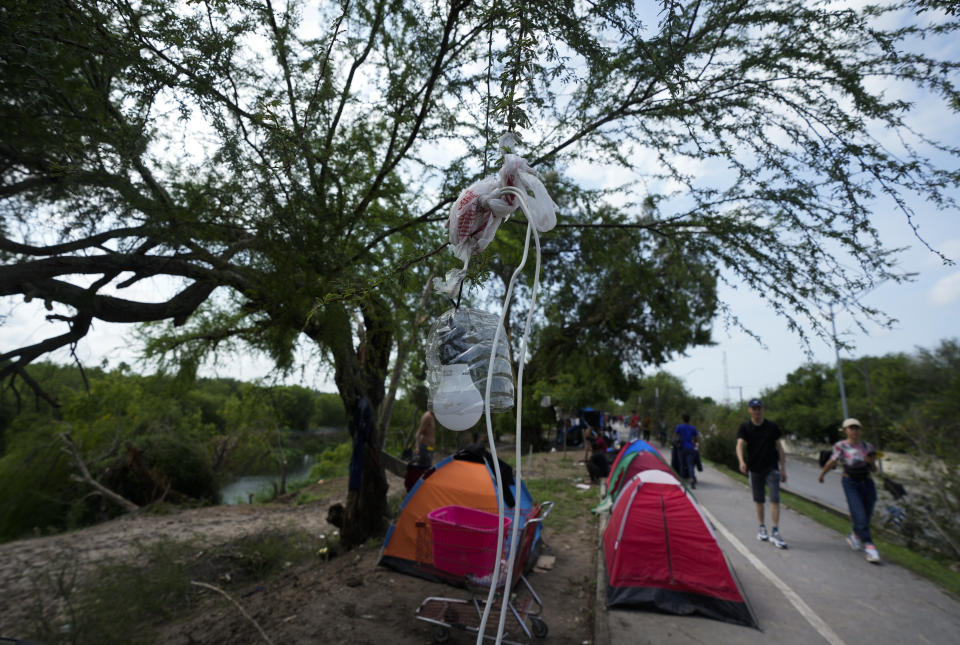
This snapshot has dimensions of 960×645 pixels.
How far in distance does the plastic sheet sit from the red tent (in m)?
3.99

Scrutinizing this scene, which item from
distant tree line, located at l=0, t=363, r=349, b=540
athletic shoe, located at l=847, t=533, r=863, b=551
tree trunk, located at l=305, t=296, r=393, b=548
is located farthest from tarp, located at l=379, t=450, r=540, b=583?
athletic shoe, located at l=847, t=533, r=863, b=551

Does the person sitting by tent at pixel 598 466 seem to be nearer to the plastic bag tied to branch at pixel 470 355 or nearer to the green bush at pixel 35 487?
the plastic bag tied to branch at pixel 470 355

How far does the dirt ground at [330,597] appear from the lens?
13.2ft

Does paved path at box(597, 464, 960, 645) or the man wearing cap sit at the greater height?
the man wearing cap

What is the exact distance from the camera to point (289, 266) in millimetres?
3518

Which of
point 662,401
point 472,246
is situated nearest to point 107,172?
point 472,246

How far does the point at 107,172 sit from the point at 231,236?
0.92 m

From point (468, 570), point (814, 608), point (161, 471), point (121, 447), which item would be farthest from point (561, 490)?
point (121, 447)

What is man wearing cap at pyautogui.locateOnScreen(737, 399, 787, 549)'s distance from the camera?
20.2 ft

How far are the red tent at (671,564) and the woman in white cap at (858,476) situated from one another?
105 inches

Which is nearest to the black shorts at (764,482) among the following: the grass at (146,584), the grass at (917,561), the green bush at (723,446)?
the grass at (917,561)

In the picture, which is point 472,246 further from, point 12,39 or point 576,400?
point 576,400

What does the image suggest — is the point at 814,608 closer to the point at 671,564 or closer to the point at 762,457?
the point at 671,564

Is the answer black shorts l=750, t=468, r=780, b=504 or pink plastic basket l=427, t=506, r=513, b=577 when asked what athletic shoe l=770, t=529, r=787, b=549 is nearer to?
black shorts l=750, t=468, r=780, b=504
